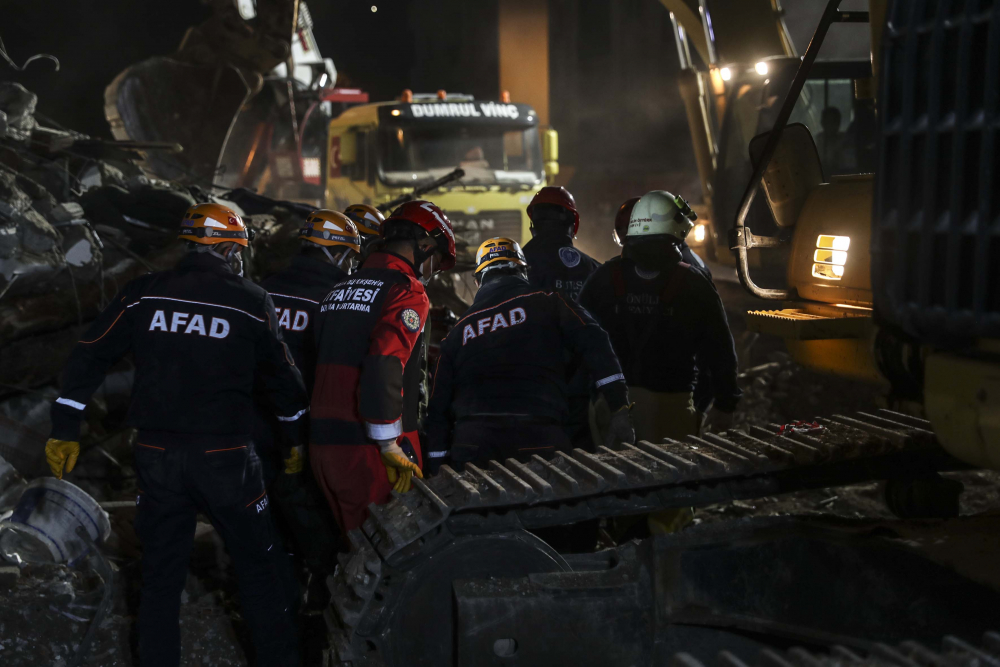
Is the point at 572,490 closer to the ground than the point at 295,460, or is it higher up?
higher up

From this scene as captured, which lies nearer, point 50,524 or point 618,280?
point 50,524

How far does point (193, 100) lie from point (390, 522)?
11.1m

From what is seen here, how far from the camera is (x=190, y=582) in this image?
16.0 feet

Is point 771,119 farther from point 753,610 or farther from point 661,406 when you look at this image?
point 753,610

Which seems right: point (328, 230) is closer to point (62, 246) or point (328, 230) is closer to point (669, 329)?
point (669, 329)

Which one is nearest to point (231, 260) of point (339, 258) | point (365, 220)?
point (339, 258)

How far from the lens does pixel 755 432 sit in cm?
348

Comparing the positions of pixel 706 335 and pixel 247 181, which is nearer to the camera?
pixel 706 335

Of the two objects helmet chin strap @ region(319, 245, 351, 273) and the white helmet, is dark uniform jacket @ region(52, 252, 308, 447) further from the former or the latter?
the white helmet

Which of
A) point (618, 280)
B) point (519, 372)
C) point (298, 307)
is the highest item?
point (618, 280)

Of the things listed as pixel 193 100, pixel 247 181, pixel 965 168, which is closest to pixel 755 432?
pixel 965 168

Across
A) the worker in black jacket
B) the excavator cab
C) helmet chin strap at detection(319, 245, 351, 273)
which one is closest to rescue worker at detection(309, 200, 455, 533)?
the worker in black jacket

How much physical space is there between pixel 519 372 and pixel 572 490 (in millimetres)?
1189

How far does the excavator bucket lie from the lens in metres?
12.2
